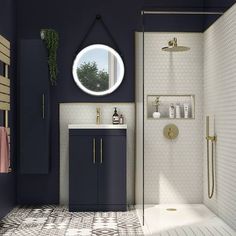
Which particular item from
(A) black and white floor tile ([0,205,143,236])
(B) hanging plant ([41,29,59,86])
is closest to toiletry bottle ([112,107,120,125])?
(B) hanging plant ([41,29,59,86])

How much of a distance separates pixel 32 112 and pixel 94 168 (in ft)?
3.28

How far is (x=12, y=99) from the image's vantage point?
6.07m

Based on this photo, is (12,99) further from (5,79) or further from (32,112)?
(5,79)

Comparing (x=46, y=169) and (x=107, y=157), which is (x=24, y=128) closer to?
(x=46, y=169)

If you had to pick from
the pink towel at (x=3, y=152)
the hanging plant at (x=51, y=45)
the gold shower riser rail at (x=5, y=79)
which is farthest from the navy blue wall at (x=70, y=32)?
the pink towel at (x=3, y=152)

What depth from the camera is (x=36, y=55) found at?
6031mm

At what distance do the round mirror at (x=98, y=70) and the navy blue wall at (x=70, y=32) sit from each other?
0.07m

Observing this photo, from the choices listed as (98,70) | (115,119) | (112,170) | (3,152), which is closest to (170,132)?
(115,119)

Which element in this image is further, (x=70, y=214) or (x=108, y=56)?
(x=108, y=56)

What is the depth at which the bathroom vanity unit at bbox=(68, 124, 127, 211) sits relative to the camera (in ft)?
19.1

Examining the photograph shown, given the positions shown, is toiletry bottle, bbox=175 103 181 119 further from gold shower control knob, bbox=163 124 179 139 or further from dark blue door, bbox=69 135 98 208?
dark blue door, bbox=69 135 98 208

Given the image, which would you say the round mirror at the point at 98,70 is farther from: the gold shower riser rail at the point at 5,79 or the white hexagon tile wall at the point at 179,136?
the gold shower riser rail at the point at 5,79

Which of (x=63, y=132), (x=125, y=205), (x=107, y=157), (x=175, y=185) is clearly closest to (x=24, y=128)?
(x=63, y=132)

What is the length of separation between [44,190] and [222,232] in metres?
2.45
